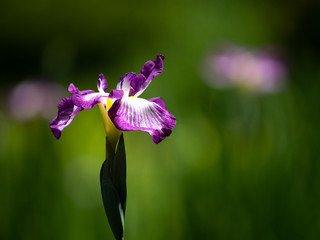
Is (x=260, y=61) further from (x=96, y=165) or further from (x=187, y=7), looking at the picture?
(x=187, y=7)

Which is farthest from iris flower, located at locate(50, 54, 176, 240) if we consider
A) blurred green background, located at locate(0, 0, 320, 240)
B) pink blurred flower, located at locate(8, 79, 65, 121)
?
pink blurred flower, located at locate(8, 79, 65, 121)

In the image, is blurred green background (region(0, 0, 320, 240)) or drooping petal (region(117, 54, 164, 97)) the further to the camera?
blurred green background (region(0, 0, 320, 240))

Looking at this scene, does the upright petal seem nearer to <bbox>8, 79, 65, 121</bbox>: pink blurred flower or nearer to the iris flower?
the iris flower

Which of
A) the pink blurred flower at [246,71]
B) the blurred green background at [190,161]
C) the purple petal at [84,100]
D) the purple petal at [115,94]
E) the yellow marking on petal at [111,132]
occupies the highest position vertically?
the purple petal at [115,94]

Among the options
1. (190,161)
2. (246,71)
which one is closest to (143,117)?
(190,161)

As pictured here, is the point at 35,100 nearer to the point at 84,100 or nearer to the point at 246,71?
the point at 246,71

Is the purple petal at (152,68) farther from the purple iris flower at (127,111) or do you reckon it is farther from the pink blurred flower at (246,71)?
the pink blurred flower at (246,71)

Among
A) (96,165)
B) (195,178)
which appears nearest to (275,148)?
(195,178)

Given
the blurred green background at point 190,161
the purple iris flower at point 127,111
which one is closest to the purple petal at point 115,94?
the purple iris flower at point 127,111
